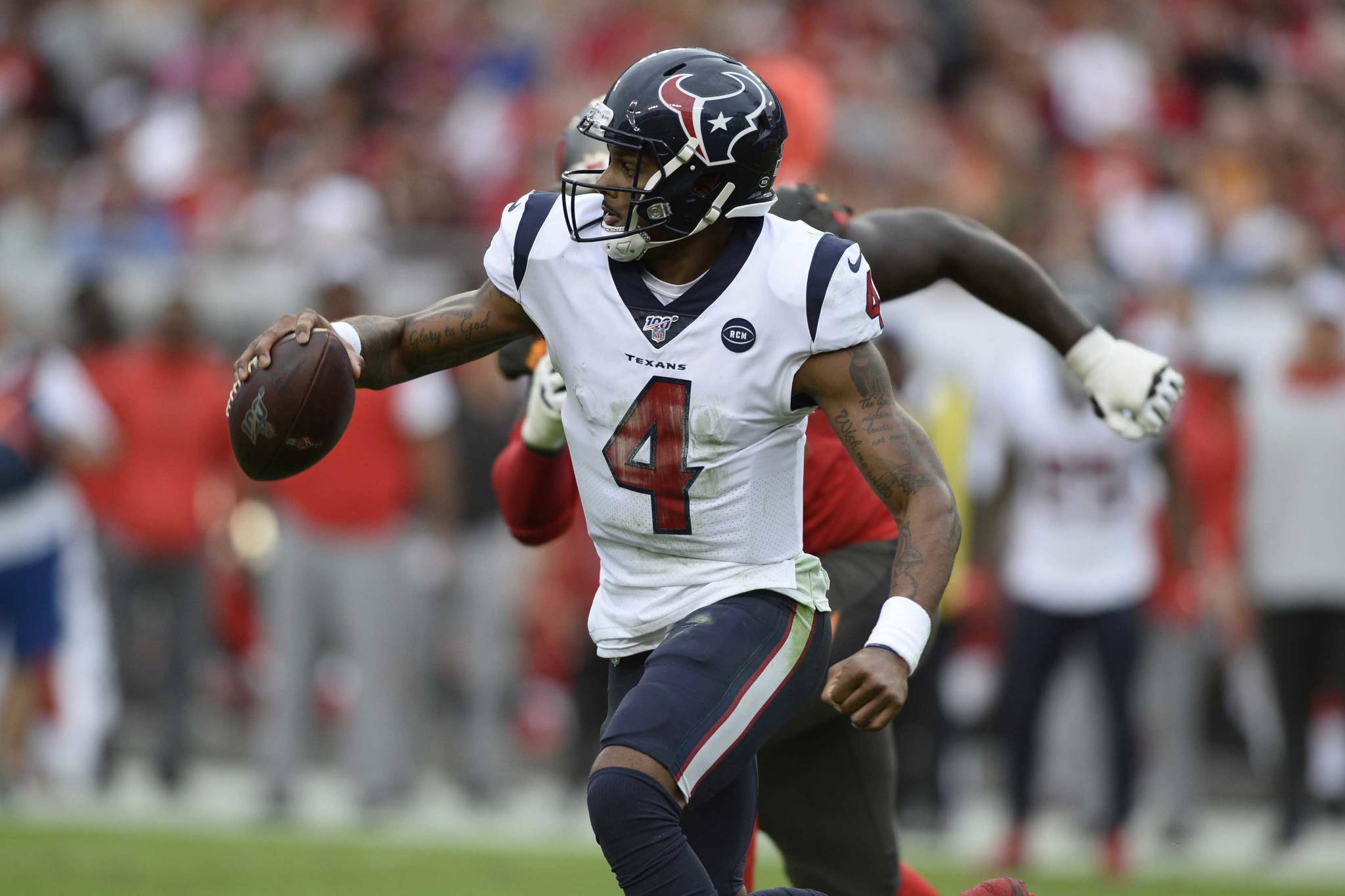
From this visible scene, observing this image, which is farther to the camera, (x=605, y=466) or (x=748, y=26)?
(x=748, y=26)

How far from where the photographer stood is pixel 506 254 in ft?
13.0

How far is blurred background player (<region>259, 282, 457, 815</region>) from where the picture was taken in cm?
869

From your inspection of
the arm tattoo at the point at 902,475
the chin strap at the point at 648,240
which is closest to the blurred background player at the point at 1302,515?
the arm tattoo at the point at 902,475

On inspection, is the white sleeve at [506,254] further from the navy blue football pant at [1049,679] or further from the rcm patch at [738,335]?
the navy blue football pant at [1049,679]

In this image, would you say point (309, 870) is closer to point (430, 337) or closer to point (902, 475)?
point (430, 337)

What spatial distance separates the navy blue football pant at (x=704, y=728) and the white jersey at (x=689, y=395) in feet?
0.26

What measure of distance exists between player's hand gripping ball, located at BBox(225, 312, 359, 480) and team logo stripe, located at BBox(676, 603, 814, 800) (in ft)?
3.15

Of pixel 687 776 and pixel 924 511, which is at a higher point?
pixel 924 511

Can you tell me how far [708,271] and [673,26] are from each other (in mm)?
8361

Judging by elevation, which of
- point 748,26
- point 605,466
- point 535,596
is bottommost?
point 535,596

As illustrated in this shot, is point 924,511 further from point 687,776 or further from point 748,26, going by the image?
point 748,26

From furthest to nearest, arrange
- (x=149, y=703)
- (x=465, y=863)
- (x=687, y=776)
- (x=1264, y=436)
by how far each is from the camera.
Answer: (x=149, y=703), (x=1264, y=436), (x=465, y=863), (x=687, y=776)

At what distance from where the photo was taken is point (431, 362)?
412cm

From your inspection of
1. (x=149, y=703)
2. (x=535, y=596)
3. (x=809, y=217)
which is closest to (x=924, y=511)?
(x=809, y=217)
